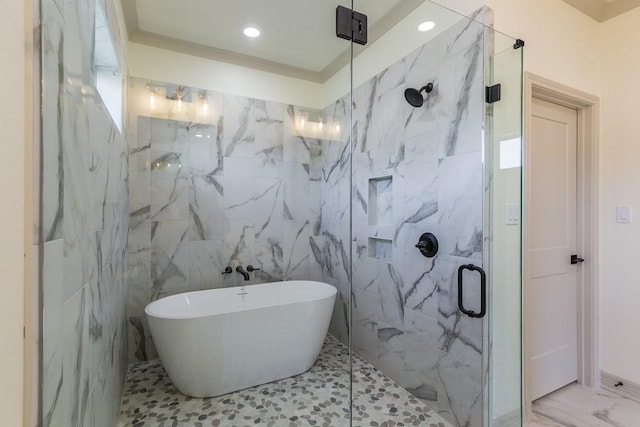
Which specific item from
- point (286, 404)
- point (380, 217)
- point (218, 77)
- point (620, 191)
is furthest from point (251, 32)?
point (620, 191)

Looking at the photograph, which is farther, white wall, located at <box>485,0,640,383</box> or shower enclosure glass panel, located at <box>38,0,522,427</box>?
white wall, located at <box>485,0,640,383</box>

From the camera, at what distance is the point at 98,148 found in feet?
4.02

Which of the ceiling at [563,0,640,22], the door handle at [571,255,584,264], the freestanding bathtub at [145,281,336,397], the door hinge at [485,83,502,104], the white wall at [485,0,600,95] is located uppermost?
the ceiling at [563,0,640,22]

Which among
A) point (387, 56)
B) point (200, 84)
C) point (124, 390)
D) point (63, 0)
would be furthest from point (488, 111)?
point (124, 390)

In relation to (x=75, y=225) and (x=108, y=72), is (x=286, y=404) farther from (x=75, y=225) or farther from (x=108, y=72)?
(x=108, y=72)

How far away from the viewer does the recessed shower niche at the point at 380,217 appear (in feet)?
7.27

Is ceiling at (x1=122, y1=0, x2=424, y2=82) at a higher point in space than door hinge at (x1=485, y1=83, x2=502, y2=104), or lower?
higher

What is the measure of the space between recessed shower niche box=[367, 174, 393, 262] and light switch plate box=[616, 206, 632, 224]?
5.24ft

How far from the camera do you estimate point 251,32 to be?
96.6 inches

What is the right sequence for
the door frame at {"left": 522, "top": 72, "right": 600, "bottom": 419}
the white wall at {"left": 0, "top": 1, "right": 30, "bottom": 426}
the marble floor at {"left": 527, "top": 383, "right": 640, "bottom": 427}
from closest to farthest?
1. the white wall at {"left": 0, "top": 1, "right": 30, "bottom": 426}
2. the marble floor at {"left": 527, "top": 383, "right": 640, "bottom": 427}
3. the door frame at {"left": 522, "top": 72, "right": 600, "bottom": 419}

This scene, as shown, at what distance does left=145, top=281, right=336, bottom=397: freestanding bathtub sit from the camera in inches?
73.9

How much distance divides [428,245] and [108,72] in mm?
2225

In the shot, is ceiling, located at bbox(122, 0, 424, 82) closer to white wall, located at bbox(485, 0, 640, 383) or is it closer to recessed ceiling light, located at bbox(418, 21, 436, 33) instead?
recessed ceiling light, located at bbox(418, 21, 436, 33)

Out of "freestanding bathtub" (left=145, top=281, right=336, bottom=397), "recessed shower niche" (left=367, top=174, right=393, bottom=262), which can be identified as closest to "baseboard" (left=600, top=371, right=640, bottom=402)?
"recessed shower niche" (left=367, top=174, right=393, bottom=262)
